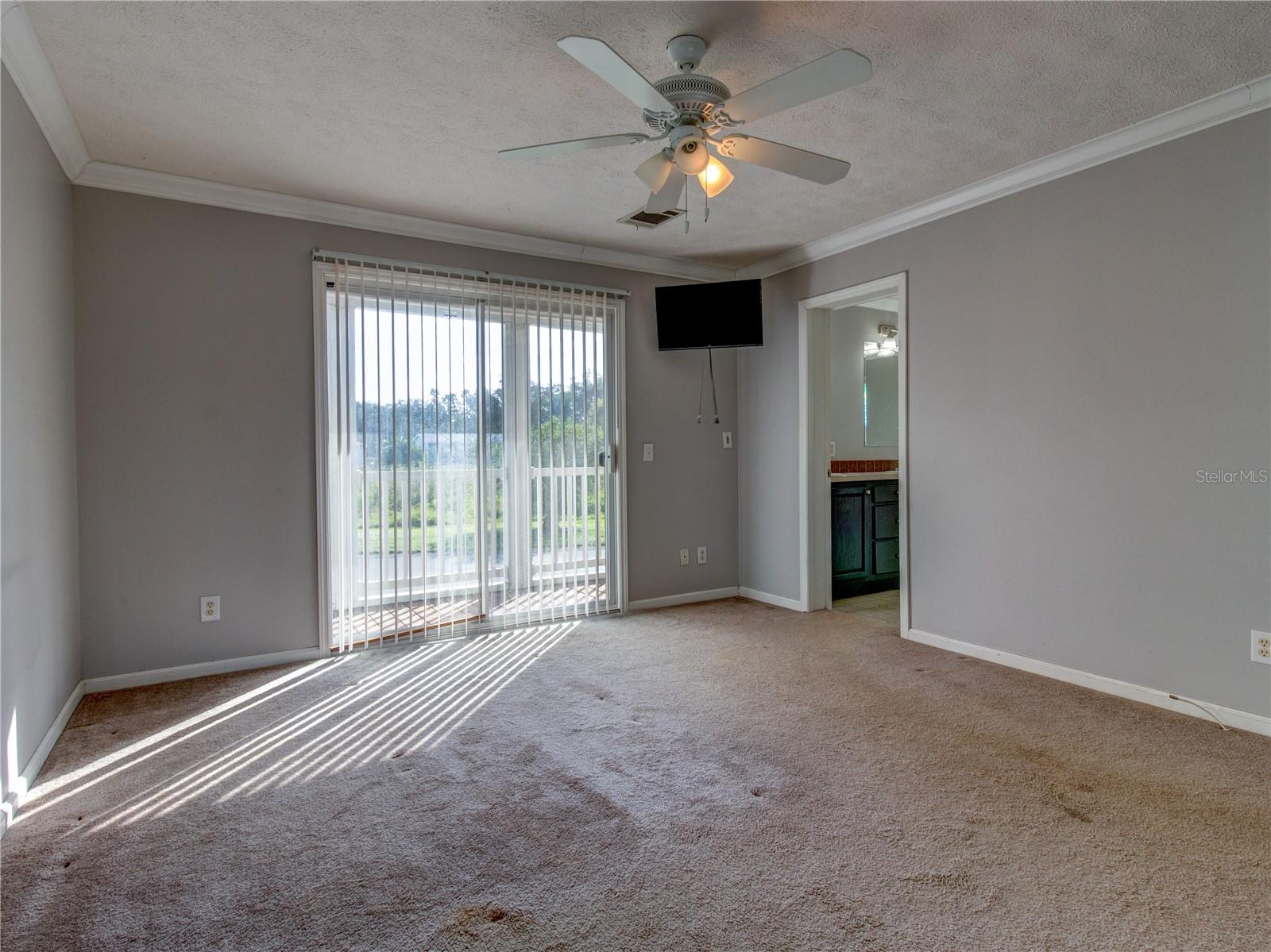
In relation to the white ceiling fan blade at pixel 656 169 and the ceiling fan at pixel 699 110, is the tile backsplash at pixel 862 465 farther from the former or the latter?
the white ceiling fan blade at pixel 656 169

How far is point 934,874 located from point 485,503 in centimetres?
293

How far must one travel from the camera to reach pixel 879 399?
226 inches

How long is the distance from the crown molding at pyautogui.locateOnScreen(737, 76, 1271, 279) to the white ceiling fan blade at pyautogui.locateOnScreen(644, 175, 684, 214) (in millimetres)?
1744

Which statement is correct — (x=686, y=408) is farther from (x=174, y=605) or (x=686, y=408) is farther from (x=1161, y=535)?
(x=174, y=605)

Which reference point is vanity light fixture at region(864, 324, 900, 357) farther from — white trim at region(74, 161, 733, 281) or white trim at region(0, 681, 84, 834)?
white trim at region(0, 681, 84, 834)

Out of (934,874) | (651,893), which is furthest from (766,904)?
(934,874)

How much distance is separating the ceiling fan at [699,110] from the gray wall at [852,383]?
3.10 m

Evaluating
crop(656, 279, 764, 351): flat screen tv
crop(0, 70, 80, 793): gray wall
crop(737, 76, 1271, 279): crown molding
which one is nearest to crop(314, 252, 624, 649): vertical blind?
crop(656, 279, 764, 351): flat screen tv

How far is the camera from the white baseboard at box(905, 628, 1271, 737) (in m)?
2.60

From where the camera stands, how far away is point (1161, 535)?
2807mm

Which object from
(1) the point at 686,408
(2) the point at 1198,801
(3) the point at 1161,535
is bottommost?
(2) the point at 1198,801

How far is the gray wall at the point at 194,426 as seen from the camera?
3.10 meters

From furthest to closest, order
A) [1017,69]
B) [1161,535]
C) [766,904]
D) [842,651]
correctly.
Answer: [842,651] < [1161,535] < [1017,69] < [766,904]

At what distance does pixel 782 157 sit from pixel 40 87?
2564mm
